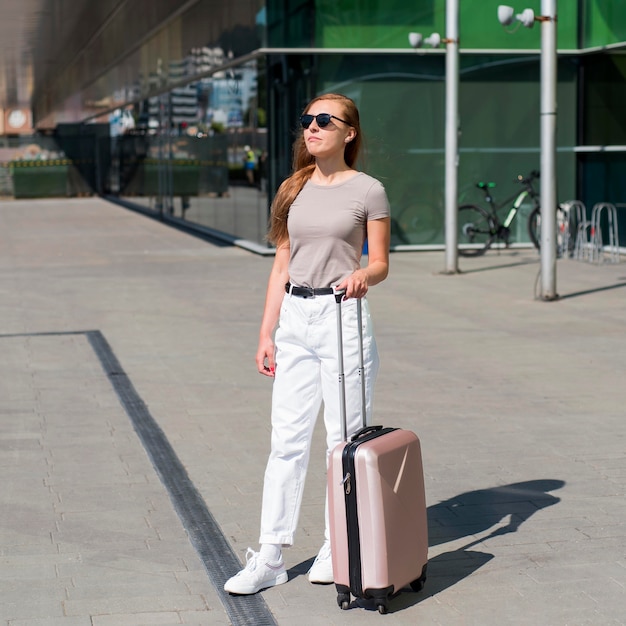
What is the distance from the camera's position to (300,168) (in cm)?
454

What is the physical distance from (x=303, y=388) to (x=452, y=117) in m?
11.4

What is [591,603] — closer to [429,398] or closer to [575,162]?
[429,398]

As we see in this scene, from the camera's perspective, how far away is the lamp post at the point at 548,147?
13047 mm

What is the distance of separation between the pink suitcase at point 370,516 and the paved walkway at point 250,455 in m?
0.13

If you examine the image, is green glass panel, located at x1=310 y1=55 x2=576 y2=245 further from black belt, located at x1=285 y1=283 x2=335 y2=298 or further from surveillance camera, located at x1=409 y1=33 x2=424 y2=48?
black belt, located at x1=285 y1=283 x2=335 y2=298

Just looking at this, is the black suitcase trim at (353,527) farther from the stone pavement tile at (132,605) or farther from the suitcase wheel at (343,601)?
the stone pavement tile at (132,605)

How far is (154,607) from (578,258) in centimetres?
1420

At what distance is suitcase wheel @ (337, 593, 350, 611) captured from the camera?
4.21 m

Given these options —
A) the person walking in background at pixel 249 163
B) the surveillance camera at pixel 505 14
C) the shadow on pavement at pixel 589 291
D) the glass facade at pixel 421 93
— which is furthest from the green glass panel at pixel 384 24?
the shadow on pavement at pixel 589 291

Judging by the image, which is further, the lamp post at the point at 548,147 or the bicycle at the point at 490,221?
the bicycle at the point at 490,221

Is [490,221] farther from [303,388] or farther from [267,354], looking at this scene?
[303,388]

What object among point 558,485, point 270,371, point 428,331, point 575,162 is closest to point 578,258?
point 575,162

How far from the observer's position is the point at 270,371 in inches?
180

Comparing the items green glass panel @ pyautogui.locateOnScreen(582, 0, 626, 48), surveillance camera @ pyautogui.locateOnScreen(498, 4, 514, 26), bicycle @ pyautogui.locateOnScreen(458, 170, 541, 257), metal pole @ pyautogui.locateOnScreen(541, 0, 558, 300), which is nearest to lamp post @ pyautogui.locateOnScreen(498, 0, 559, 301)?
metal pole @ pyautogui.locateOnScreen(541, 0, 558, 300)
